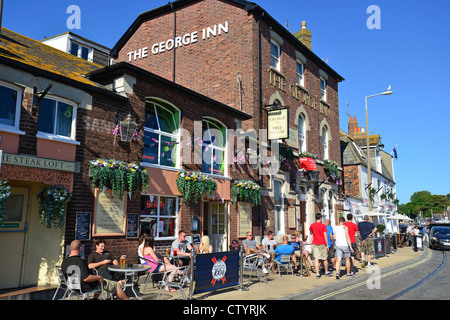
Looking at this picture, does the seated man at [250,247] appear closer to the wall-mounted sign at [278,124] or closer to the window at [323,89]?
the wall-mounted sign at [278,124]

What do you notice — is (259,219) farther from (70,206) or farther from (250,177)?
(70,206)

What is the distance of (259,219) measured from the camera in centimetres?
1485

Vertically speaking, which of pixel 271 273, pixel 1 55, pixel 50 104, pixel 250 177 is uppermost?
pixel 1 55

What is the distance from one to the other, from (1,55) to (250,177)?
9.64m

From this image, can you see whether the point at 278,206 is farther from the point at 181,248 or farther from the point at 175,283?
the point at 175,283

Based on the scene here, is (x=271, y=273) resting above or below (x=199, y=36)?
below

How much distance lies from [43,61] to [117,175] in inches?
146

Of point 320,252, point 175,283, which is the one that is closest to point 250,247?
point 320,252

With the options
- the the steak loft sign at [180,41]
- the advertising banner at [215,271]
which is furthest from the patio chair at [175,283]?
the the steak loft sign at [180,41]

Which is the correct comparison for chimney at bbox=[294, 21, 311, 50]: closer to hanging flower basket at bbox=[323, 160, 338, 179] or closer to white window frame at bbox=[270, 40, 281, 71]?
white window frame at bbox=[270, 40, 281, 71]

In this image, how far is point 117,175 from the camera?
8984mm

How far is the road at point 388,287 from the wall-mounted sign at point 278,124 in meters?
6.23
